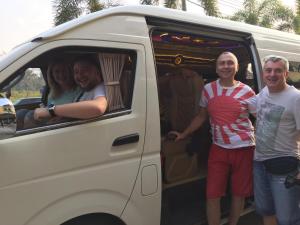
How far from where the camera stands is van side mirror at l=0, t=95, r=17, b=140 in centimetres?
231

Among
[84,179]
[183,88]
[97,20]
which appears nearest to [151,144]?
[84,179]

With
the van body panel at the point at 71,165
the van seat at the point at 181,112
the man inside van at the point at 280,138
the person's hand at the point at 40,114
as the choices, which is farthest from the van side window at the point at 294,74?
the person's hand at the point at 40,114

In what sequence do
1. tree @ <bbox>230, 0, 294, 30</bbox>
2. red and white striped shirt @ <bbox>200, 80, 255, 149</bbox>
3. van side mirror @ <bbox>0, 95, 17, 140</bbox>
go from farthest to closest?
tree @ <bbox>230, 0, 294, 30</bbox> → red and white striped shirt @ <bbox>200, 80, 255, 149</bbox> → van side mirror @ <bbox>0, 95, 17, 140</bbox>

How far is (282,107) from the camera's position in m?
3.15

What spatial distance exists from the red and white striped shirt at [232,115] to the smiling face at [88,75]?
1.24 meters

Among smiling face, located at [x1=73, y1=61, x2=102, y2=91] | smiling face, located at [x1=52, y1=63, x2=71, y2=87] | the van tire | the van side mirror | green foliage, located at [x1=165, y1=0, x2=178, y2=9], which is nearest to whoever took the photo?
the van side mirror

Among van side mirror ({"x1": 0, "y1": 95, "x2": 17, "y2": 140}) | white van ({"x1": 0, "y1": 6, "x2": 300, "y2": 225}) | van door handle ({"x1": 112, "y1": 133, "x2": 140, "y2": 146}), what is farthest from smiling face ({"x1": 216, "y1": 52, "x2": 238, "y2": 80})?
van side mirror ({"x1": 0, "y1": 95, "x2": 17, "y2": 140})

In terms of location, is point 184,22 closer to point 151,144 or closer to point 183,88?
point 151,144

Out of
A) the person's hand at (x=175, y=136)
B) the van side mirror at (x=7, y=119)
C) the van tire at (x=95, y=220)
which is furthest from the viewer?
the person's hand at (x=175, y=136)

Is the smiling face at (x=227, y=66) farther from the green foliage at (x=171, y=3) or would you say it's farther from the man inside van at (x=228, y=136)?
the green foliage at (x=171, y=3)

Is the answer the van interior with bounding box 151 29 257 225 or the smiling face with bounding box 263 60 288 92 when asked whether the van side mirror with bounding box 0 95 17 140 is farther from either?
the smiling face with bounding box 263 60 288 92

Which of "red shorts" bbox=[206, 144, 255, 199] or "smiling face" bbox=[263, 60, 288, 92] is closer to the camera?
"smiling face" bbox=[263, 60, 288, 92]

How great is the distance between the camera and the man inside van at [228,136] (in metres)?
3.63

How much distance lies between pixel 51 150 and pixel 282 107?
184 cm
